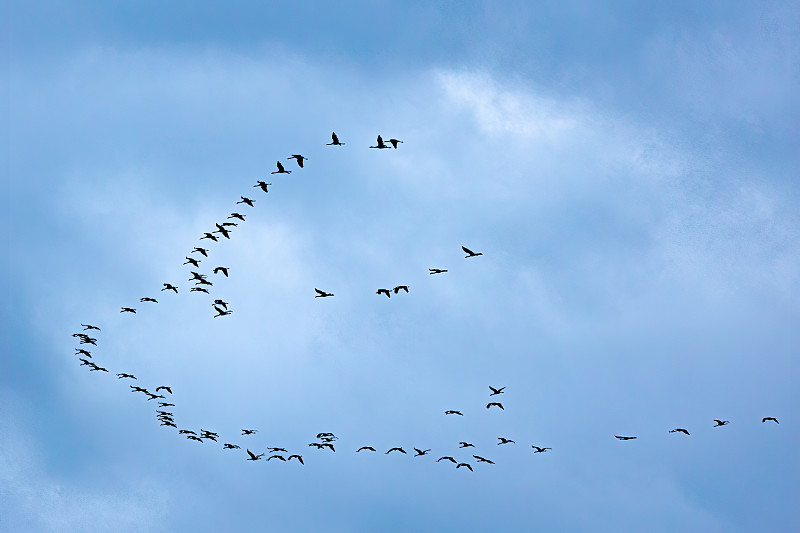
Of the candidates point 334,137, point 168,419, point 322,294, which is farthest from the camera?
point 168,419

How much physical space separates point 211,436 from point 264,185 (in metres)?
37.3

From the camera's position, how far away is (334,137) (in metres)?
89.1

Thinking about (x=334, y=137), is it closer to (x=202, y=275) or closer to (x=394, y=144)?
(x=394, y=144)

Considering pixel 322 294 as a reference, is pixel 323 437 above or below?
below

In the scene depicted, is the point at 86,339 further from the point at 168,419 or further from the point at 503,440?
the point at 503,440

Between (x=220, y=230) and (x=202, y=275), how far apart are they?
1115cm

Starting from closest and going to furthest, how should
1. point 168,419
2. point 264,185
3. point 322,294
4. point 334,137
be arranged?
point 334,137
point 264,185
point 322,294
point 168,419

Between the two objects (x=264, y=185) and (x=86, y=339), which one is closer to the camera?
(x=264, y=185)

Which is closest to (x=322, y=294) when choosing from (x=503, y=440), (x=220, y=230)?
(x=220, y=230)

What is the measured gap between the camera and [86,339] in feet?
359

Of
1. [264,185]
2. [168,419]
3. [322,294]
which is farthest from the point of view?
[168,419]

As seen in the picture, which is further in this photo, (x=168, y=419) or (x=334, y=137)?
(x=168, y=419)

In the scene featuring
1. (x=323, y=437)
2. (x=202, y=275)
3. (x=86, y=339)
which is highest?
(x=202, y=275)

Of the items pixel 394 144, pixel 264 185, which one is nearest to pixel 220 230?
pixel 264 185
